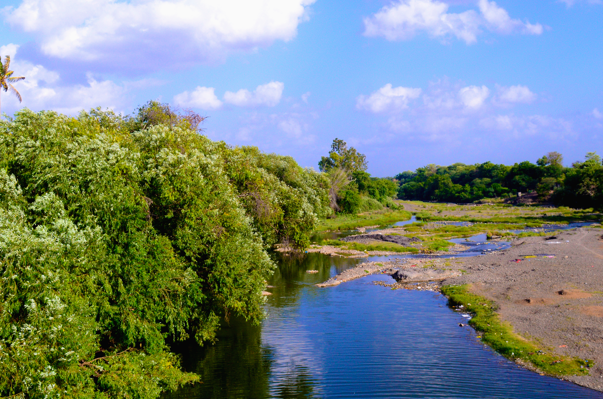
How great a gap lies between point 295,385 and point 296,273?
30266mm

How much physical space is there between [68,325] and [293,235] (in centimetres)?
3450

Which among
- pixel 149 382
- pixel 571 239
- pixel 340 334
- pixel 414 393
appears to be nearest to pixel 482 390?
pixel 414 393

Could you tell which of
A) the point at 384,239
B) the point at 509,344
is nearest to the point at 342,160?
the point at 384,239

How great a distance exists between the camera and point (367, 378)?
24.7 m

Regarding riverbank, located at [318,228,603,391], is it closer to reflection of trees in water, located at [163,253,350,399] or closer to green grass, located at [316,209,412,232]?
reflection of trees in water, located at [163,253,350,399]

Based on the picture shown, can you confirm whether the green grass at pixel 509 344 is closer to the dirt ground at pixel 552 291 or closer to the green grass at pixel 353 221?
the dirt ground at pixel 552 291

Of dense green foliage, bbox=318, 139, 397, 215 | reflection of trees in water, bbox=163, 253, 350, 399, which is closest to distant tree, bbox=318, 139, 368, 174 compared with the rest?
dense green foliage, bbox=318, 139, 397, 215

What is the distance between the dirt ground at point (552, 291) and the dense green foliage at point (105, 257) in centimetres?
1874

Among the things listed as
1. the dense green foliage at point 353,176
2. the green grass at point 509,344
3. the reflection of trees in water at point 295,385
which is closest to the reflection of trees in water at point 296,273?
the reflection of trees in water at point 295,385

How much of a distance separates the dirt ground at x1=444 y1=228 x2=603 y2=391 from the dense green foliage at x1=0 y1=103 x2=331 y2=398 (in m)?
18.7

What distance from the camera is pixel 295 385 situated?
23.8 metres

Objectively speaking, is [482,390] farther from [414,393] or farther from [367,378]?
[367,378]

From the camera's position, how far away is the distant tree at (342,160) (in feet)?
508

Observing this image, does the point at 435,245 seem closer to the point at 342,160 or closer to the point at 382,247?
the point at 382,247
